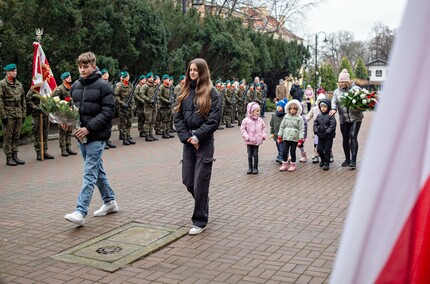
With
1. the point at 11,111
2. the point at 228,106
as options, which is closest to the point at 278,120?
the point at 11,111

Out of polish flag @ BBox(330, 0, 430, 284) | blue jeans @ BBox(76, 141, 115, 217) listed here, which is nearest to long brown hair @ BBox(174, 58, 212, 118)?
blue jeans @ BBox(76, 141, 115, 217)

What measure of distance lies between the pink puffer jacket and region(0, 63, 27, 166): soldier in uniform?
5.25m

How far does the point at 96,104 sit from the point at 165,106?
10.9 m

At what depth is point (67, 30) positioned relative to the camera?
1686cm

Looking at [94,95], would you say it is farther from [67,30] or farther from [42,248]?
[67,30]

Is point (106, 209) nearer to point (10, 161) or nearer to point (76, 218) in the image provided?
point (76, 218)

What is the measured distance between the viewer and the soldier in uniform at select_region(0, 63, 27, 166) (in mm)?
11320

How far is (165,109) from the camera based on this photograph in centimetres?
1725

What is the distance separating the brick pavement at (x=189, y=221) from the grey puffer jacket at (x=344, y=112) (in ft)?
3.54

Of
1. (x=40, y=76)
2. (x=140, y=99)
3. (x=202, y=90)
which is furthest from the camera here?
(x=140, y=99)

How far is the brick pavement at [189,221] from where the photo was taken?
479cm

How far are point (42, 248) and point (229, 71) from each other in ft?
83.0

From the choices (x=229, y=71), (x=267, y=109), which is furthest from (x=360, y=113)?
(x=267, y=109)

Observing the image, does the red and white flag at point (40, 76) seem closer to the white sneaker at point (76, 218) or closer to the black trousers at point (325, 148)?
the black trousers at point (325, 148)
